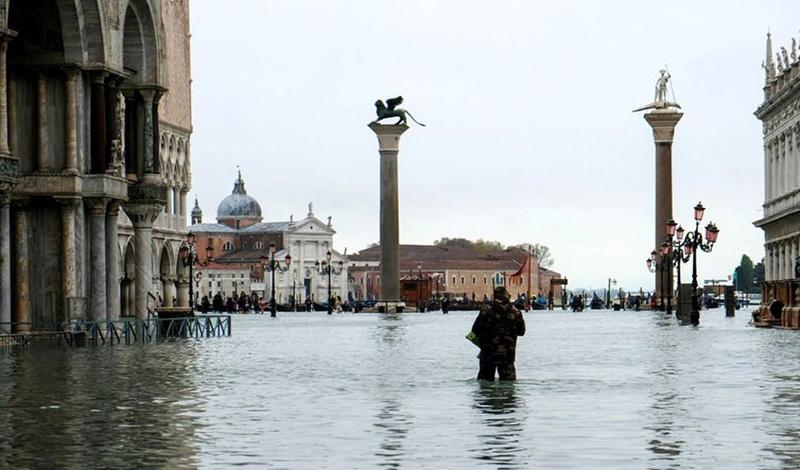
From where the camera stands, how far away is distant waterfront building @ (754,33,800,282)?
3615 inches

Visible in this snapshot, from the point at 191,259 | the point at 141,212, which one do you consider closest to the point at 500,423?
the point at 141,212

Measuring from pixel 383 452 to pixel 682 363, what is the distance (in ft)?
58.9

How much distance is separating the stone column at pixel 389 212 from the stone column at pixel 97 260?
8605 cm

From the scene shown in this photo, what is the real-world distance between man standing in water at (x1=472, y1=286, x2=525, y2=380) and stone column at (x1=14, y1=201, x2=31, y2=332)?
1953cm

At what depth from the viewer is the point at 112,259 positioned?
47.2m

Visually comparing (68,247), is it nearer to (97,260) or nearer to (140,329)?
(97,260)

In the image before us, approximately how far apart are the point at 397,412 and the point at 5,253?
2182 centimetres

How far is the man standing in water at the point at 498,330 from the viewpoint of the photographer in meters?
25.3

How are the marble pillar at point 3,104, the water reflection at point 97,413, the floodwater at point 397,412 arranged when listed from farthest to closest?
1. the marble pillar at point 3,104
2. the water reflection at point 97,413
3. the floodwater at point 397,412

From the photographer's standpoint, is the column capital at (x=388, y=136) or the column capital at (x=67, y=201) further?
the column capital at (x=388, y=136)

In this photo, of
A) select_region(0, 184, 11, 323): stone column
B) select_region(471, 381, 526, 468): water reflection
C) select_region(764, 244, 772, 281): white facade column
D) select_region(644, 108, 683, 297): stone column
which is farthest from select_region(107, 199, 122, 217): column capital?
select_region(644, 108, 683, 297): stone column

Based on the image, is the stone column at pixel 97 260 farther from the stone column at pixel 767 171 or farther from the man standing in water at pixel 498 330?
the stone column at pixel 767 171

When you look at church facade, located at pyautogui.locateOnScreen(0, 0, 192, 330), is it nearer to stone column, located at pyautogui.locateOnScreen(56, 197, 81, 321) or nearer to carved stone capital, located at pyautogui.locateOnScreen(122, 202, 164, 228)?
stone column, located at pyautogui.locateOnScreen(56, 197, 81, 321)

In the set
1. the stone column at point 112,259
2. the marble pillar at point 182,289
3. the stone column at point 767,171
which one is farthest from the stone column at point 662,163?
the stone column at point 112,259
